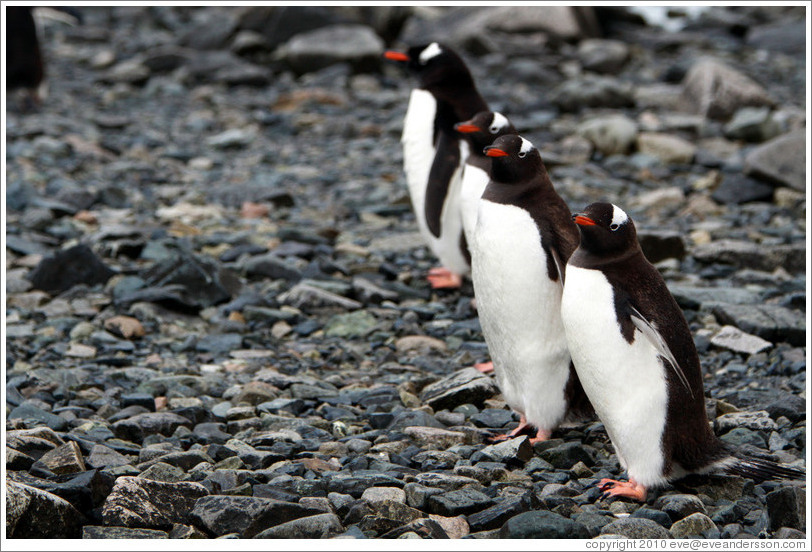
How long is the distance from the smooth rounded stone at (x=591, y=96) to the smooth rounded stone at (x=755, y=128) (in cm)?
130

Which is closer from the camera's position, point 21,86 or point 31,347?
point 31,347

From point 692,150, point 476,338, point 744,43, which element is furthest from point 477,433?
point 744,43

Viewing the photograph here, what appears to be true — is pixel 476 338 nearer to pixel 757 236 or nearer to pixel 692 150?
pixel 757 236

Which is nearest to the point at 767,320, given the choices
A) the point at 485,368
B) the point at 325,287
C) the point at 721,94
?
the point at 485,368

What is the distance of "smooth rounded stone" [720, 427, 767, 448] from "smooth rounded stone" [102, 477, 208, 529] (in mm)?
1847

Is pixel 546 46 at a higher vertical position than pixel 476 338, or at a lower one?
lower

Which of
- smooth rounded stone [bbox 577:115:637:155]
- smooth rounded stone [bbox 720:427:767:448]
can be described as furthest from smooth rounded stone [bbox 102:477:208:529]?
smooth rounded stone [bbox 577:115:637:155]

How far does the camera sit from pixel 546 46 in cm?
1250

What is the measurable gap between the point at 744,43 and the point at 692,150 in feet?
20.1

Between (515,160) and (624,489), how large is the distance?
1183 millimetres

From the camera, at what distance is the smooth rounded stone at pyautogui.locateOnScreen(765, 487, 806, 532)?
2.83 metres

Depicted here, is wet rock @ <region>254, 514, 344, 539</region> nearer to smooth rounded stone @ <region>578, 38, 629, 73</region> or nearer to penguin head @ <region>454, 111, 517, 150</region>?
penguin head @ <region>454, 111, 517, 150</region>

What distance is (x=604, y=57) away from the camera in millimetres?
11539

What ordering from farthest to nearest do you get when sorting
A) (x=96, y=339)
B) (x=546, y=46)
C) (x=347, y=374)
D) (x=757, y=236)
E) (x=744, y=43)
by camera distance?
(x=744, y=43), (x=546, y=46), (x=757, y=236), (x=96, y=339), (x=347, y=374)
